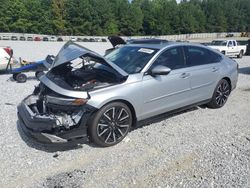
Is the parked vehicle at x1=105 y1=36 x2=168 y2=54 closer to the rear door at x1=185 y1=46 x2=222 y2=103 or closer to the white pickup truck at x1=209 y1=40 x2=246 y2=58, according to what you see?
the rear door at x1=185 y1=46 x2=222 y2=103

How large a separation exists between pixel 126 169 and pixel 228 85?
3.92m

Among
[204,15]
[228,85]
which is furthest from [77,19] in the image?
[228,85]

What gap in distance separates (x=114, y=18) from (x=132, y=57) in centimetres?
8663

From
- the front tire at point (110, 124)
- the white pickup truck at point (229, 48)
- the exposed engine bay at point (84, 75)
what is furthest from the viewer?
the white pickup truck at point (229, 48)

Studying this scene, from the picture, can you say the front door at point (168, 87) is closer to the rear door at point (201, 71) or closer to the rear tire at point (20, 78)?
the rear door at point (201, 71)

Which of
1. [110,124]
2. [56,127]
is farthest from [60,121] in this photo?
[110,124]

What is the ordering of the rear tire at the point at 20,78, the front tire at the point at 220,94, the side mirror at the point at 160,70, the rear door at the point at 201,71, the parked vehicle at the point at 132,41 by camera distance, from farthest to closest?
the rear tire at the point at 20,78, the front tire at the point at 220,94, the parked vehicle at the point at 132,41, the rear door at the point at 201,71, the side mirror at the point at 160,70

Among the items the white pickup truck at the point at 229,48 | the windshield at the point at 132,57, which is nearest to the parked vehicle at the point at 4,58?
the windshield at the point at 132,57

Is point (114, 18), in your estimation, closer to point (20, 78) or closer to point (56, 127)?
point (20, 78)

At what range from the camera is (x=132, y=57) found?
5531 mm

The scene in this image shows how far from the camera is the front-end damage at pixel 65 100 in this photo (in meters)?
4.26

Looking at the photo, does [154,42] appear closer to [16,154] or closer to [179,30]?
[16,154]

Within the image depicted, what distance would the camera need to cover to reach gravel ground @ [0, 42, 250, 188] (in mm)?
3689

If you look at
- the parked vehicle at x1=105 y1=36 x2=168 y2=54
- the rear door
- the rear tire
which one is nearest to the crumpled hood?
the parked vehicle at x1=105 y1=36 x2=168 y2=54
